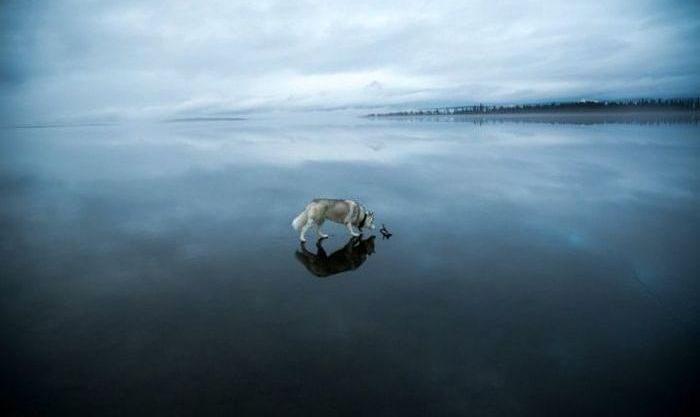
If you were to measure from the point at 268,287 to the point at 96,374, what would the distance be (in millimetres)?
3661

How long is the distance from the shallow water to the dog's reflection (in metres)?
0.07

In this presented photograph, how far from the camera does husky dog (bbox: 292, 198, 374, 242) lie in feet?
38.4

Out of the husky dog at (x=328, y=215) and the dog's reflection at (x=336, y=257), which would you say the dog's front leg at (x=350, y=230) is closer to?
the husky dog at (x=328, y=215)

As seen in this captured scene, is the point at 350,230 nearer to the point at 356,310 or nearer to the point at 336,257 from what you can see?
the point at 336,257

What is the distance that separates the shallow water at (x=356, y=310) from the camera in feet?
18.5

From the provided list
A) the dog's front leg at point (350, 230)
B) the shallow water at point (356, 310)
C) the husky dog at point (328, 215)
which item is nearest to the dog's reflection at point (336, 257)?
the shallow water at point (356, 310)

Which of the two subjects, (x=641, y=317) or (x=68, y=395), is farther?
(x=641, y=317)

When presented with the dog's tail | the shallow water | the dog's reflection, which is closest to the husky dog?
the dog's tail

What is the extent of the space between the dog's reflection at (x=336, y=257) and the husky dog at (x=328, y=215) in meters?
0.54

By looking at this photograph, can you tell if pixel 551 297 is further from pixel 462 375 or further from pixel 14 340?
pixel 14 340

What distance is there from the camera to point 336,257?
10.9 metres

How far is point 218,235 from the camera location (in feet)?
42.2

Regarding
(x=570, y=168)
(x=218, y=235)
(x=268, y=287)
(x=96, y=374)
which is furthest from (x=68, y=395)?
(x=570, y=168)

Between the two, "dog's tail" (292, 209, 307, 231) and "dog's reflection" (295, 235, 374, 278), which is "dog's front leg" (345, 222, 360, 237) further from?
"dog's tail" (292, 209, 307, 231)
